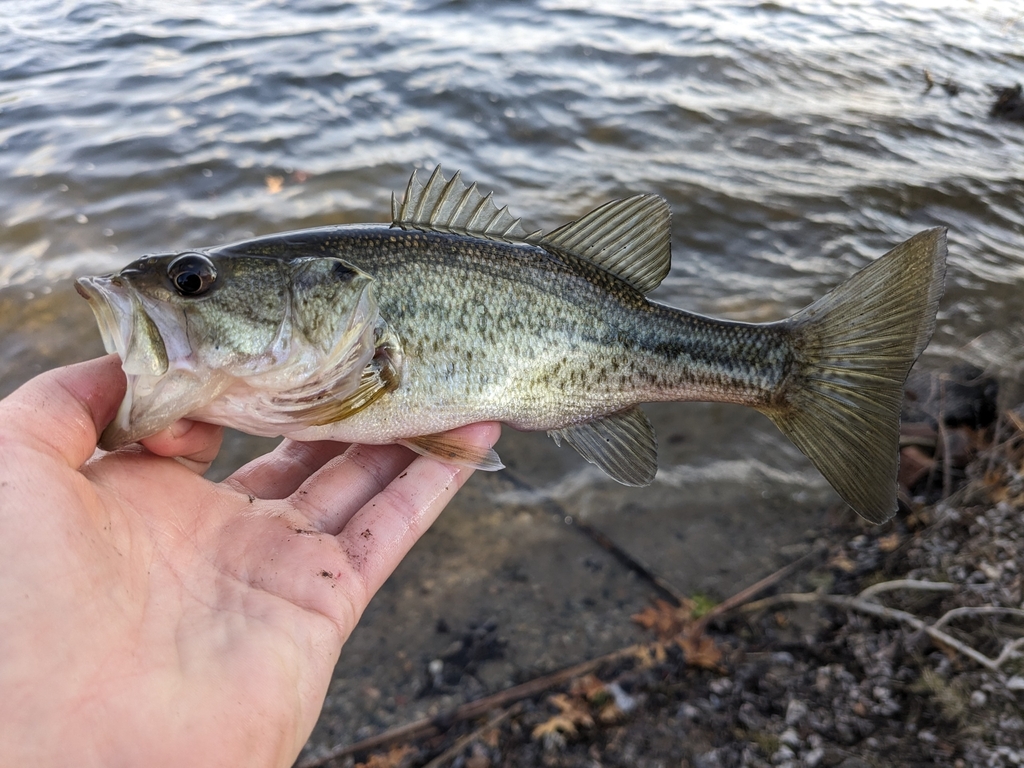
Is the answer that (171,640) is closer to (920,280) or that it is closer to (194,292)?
(194,292)

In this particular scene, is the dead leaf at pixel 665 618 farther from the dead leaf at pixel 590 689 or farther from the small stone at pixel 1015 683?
the small stone at pixel 1015 683

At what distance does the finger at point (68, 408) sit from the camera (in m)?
1.94

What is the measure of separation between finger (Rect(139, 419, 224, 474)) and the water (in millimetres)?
1549

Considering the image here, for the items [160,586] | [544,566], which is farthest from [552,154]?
[160,586]

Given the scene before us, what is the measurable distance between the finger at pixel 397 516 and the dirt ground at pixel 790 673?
114cm

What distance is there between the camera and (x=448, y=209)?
108 inches

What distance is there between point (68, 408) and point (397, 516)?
118cm

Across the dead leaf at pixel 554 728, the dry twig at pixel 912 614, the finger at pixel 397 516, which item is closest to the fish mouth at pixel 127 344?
the finger at pixel 397 516

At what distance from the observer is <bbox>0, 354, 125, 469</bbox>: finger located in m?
1.94

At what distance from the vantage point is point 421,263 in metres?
2.56

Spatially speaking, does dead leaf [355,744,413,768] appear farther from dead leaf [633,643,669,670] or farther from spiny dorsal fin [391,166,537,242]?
spiny dorsal fin [391,166,537,242]

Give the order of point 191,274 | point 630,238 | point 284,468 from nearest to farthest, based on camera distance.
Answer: point 191,274 → point 630,238 → point 284,468

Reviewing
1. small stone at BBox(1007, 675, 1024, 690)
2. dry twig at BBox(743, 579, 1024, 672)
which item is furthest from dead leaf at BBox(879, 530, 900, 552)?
small stone at BBox(1007, 675, 1024, 690)

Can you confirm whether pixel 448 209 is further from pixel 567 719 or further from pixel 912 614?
pixel 912 614
